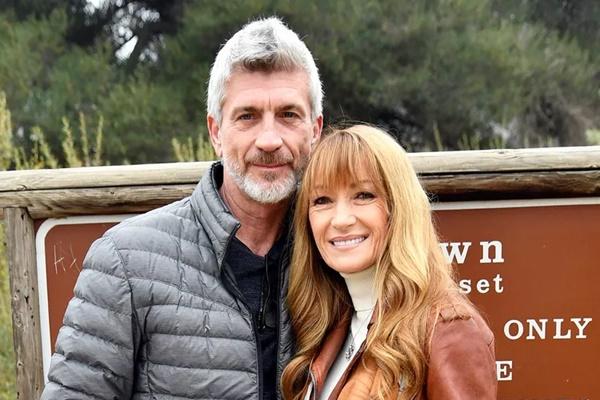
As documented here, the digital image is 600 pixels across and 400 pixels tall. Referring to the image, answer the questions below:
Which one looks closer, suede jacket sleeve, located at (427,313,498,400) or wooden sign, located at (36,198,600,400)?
suede jacket sleeve, located at (427,313,498,400)

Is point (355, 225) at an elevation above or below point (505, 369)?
above

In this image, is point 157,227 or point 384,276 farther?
point 157,227

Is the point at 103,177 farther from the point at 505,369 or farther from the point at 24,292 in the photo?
the point at 505,369

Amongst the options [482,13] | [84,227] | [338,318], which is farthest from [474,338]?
[482,13]

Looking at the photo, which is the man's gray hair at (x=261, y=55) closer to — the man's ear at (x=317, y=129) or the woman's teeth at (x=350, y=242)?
the man's ear at (x=317, y=129)

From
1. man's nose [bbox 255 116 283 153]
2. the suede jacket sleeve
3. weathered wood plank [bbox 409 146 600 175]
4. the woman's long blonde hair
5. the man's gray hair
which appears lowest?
the suede jacket sleeve

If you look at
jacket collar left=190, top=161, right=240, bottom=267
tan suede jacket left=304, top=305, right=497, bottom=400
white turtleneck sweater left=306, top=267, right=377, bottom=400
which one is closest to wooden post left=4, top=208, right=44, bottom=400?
jacket collar left=190, top=161, right=240, bottom=267

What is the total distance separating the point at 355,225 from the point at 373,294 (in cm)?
17

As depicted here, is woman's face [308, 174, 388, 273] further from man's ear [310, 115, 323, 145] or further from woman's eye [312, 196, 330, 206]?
man's ear [310, 115, 323, 145]

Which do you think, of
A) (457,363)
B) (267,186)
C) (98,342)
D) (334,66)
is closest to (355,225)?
(267,186)

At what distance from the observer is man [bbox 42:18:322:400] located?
182 cm

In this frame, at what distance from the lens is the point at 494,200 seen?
2326 mm

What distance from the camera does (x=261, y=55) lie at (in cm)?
196

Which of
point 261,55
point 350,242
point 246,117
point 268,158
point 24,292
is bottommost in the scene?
point 24,292
